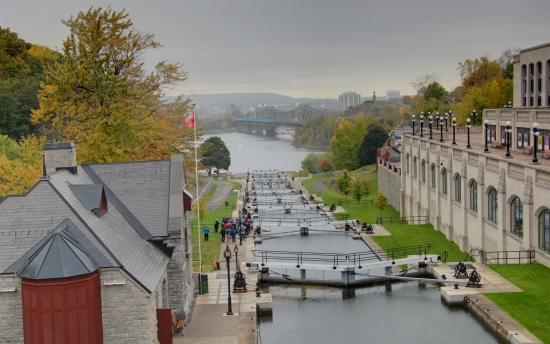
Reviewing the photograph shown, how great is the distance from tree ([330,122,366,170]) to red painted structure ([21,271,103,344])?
8615 centimetres

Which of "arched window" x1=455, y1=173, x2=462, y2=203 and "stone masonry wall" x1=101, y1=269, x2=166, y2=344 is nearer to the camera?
"stone masonry wall" x1=101, y1=269, x2=166, y2=344

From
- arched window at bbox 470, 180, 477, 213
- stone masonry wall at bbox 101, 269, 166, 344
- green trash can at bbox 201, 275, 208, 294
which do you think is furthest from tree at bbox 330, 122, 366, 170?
stone masonry wall at bbox 101, 269, 166, 344

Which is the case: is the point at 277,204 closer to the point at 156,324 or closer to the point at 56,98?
the point at 56,98

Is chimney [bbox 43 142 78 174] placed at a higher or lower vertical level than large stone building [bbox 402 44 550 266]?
higher

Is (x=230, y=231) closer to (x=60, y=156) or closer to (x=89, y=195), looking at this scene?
(x=60, y=156)

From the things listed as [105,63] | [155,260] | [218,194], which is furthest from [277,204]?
[155,260]

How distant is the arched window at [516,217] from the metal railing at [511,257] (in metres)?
1.10

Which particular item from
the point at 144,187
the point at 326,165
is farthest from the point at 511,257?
the point at 326,165

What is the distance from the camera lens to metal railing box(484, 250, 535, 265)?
31750mm

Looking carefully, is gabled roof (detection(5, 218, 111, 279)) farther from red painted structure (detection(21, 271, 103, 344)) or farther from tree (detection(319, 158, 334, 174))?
tree (detection(319, 158, 334, 174))

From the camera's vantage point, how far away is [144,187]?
24.8 metres

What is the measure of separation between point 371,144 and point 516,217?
6838cm

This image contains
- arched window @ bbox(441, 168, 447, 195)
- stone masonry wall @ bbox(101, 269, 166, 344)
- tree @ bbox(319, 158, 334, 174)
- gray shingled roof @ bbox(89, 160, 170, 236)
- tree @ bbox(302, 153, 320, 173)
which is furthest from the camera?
tree @ bbox(302, 153, 320, 173)

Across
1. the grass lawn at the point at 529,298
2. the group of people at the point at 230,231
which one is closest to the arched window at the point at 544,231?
the grass lawn at the point at 529,298
